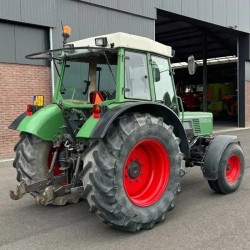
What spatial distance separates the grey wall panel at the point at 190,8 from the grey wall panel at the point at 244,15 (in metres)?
4.17

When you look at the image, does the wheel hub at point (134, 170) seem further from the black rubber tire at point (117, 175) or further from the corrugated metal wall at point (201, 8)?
the corrugated metal wall at point (201, 8)

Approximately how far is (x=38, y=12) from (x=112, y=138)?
7.02 meters

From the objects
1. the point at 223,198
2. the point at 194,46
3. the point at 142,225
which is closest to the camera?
the point at 142,225

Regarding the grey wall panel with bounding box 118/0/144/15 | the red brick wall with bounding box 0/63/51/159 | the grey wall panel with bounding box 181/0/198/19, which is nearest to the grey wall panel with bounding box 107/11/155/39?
the grey wall panel with bounding box 118/0/144/15

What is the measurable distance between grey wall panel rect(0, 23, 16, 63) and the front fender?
507 cm

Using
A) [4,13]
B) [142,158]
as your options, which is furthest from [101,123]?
[4,13]

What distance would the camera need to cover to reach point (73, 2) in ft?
35.1

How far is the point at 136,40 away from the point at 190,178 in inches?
136

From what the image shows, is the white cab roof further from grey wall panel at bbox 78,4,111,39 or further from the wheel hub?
grey wall panel at bbox 78,4,111,39

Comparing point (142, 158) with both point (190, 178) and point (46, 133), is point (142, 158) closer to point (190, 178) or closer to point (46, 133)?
point (46, 133)

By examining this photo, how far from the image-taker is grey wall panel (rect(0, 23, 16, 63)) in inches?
376

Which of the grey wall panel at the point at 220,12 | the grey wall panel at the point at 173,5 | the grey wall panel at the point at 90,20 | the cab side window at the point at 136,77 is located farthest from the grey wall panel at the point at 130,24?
the cab side window at the point at 136,77

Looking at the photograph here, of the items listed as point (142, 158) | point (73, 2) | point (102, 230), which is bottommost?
point (102, 230)

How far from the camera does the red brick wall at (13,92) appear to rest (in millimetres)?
9648
